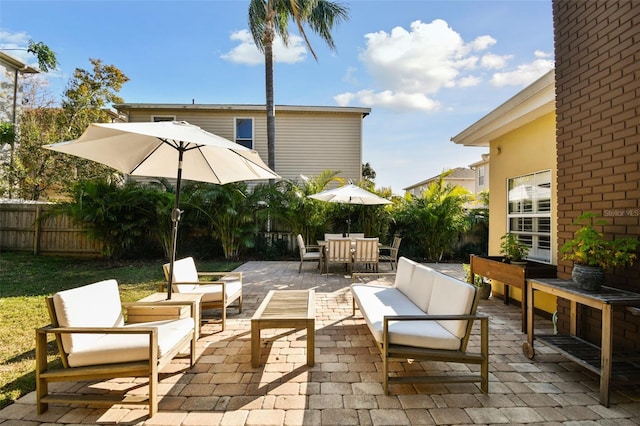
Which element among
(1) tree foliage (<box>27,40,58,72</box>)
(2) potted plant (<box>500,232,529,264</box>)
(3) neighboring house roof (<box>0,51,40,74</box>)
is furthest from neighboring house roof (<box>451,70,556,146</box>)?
(1) tree foliage (<box>27,40,58,72</box>)

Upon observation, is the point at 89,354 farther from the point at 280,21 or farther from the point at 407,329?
the point at 280,21

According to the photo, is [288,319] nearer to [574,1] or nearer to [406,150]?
[574,1]

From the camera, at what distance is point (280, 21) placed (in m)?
11.6

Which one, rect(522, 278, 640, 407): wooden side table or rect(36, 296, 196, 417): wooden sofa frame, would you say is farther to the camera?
rect(522, 278, 640, 407): wooden side table

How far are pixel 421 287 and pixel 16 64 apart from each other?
56.2 feet

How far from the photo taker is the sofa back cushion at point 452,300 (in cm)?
267

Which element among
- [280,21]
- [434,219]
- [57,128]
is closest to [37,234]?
[57,128]

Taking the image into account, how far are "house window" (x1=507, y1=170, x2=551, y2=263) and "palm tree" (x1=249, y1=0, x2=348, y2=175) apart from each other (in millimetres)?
8108

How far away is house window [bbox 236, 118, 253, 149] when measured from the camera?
13.6 meters

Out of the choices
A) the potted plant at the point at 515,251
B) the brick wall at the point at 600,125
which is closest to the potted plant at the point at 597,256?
the brick wall at the point at 600,125

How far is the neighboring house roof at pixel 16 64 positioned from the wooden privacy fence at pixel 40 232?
5.91 meters

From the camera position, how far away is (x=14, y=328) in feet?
13.0

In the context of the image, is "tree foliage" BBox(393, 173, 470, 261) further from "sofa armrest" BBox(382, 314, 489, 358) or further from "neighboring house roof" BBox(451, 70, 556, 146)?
"sofa armrest" BBox(382, 314, 489, 358)

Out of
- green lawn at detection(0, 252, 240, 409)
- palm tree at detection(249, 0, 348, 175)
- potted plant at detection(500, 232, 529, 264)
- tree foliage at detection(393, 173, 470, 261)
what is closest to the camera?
green lawn at detection(0, 252, 240, 409)
